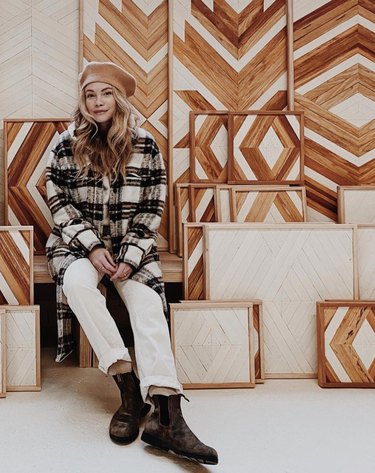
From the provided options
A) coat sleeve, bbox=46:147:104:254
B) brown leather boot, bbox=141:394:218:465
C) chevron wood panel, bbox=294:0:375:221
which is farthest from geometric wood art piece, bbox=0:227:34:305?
chevron wood panel, bbox=294:0:375:221

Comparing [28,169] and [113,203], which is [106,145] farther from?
[28,169]

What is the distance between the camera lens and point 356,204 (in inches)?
140

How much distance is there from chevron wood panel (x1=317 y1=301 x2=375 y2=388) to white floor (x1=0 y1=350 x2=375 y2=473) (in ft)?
0.24

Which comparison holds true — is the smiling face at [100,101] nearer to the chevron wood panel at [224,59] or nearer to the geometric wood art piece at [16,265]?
the geometric wood art piece at [16,265]

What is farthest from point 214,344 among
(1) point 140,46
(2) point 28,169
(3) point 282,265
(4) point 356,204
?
(1) point 140,46

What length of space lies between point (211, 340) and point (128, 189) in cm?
91

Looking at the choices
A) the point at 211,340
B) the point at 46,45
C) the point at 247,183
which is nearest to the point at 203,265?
the point at 211,340

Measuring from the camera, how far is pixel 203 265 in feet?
9.59

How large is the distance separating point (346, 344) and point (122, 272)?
49.2 inches

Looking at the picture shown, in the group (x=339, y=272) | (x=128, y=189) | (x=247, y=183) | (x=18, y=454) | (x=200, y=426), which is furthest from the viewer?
(x=247, y=183)

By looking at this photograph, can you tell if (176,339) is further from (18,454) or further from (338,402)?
(18,454)

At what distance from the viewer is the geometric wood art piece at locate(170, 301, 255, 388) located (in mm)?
2719

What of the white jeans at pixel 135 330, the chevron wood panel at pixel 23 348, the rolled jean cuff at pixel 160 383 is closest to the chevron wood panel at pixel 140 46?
the chevron wood panel at pixel 23 348

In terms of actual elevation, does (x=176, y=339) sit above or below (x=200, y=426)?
above
